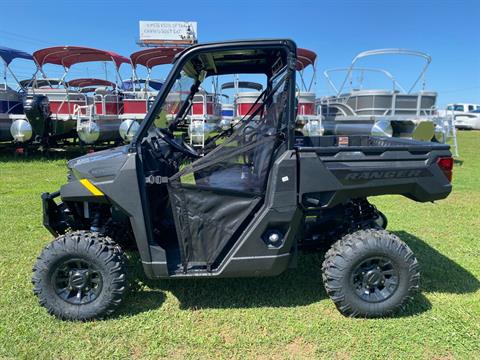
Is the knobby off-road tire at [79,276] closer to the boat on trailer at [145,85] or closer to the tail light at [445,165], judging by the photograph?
the tail light at [445,165]

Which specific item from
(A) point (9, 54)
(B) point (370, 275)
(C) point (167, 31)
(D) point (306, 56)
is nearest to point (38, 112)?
(A) point (9, 54)

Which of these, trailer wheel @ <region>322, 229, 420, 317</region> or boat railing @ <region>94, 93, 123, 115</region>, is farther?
boat railing @ <region>94, 93, 123, 115</region>

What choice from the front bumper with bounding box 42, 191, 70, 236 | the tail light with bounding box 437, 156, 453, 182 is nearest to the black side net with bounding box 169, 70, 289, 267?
the front bumper with bounding box 42, 191, 70, 236

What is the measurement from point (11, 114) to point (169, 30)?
2327 cm

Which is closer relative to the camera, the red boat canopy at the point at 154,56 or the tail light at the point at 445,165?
the tail light at the point at 445,165

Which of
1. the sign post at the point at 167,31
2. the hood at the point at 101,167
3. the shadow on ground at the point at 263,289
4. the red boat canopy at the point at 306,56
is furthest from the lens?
the sign post at the point at 167,31

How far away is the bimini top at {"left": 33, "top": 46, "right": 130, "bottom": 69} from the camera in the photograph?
37.2 ft

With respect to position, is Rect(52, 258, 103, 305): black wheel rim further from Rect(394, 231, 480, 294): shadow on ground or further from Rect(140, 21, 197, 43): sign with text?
Rect(140, 21, 197, 43): sign with text

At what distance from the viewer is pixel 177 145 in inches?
136

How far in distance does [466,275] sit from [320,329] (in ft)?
5.89

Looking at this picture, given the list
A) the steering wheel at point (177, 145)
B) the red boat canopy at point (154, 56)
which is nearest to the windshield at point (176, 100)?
the steering wheel at point (177, 145)

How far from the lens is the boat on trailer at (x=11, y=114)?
31.4 ft

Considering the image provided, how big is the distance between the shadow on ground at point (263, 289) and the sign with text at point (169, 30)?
29.6m

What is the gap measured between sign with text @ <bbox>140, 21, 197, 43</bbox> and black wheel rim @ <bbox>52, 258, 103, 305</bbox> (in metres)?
30.0
